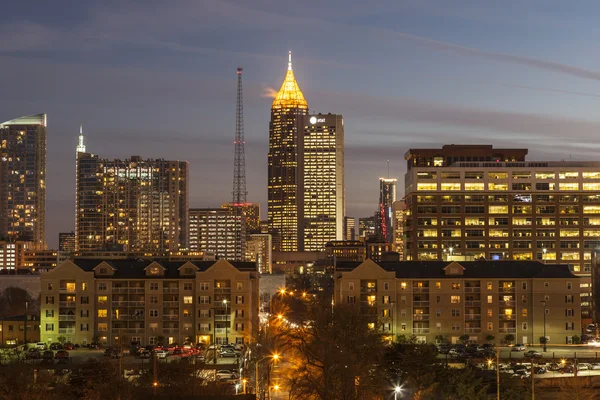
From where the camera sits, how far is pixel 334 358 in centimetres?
6241

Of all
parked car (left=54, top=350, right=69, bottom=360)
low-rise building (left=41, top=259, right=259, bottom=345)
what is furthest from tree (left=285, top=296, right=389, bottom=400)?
low-rise building (left=41, top=259, right=259, bottom=345)

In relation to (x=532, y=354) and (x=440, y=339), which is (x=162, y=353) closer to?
(x=440, y=339)

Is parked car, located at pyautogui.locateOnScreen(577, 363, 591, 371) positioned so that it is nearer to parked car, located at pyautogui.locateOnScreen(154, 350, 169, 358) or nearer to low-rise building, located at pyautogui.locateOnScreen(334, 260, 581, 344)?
low-rise building, located at pyautogui.locateOnScreen(334, 260, 581, 344)

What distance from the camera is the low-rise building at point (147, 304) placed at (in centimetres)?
10256

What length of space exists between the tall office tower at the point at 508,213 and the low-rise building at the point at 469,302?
220 ft

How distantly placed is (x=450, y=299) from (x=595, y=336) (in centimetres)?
1840

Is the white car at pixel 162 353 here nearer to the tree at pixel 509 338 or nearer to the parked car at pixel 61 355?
the parked car at pixel 61 355

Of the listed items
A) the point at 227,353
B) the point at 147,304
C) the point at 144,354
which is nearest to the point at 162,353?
the point at 144,354

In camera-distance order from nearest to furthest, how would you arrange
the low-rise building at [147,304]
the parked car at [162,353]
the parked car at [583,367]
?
the parked car at [583,367] < the parked car at [162,353] < the low-rise building at [147,304]

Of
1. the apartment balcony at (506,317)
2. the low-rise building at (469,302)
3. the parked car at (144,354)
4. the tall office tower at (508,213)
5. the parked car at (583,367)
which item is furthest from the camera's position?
the tall office tower at (508,213)

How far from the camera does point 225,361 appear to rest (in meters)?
89.5

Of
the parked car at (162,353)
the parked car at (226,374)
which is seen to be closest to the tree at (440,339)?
the parked car at (162,353)

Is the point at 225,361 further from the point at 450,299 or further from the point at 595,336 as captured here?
the point at 595,336

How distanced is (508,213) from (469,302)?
241 ft
